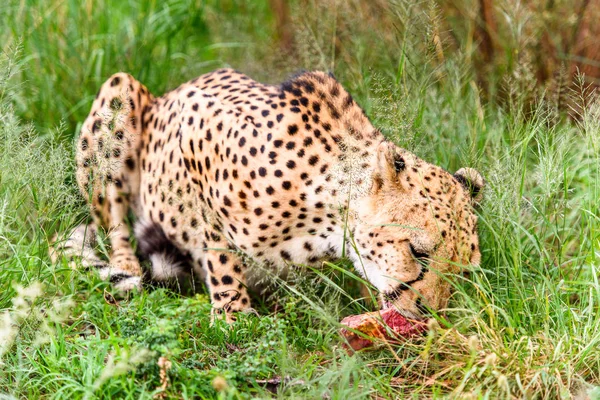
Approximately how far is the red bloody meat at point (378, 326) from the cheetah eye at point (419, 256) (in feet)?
0.80

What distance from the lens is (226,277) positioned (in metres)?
4.01

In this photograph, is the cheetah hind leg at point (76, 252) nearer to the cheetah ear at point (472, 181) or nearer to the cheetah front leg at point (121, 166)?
the cheetah front leg at point (121, 166)

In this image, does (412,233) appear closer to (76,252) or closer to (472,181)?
(472,181)

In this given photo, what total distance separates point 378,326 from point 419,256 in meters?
0.34

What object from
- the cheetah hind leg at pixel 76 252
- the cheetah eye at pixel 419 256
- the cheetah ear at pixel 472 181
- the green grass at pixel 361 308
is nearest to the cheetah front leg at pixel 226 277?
the green grass at pixel 361 308

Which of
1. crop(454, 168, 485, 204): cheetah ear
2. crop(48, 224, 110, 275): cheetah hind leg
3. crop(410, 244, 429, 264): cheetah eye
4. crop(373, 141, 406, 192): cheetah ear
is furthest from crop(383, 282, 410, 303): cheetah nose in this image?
crop(48, 224, 110, 275): cheetah hind leg

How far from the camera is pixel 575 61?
555 centimetres

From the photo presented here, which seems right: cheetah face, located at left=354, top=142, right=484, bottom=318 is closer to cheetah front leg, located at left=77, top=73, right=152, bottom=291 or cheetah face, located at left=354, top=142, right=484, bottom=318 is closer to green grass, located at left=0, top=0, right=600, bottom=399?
green grass, located at left=0, top=0, right=600, bottom=399

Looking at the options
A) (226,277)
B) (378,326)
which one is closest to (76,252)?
(226,277)

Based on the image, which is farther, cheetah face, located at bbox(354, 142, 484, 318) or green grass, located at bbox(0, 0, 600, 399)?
cheetah face, located at bbox(354, 142, 484, 318)

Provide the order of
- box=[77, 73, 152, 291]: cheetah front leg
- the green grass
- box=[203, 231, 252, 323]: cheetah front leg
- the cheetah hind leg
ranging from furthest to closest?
1. box=[77, 73, 152, 291]: cheetah front leg
2. box=[203, 231, 252, 323]: cheetah front leg
3. the cheetah hind leg
4. the green grass

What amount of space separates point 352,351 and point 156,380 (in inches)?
31.7

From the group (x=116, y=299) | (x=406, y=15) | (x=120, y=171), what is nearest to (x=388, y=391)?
(x=116, y=299)

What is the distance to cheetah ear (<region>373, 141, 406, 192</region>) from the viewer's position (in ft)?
11.3
